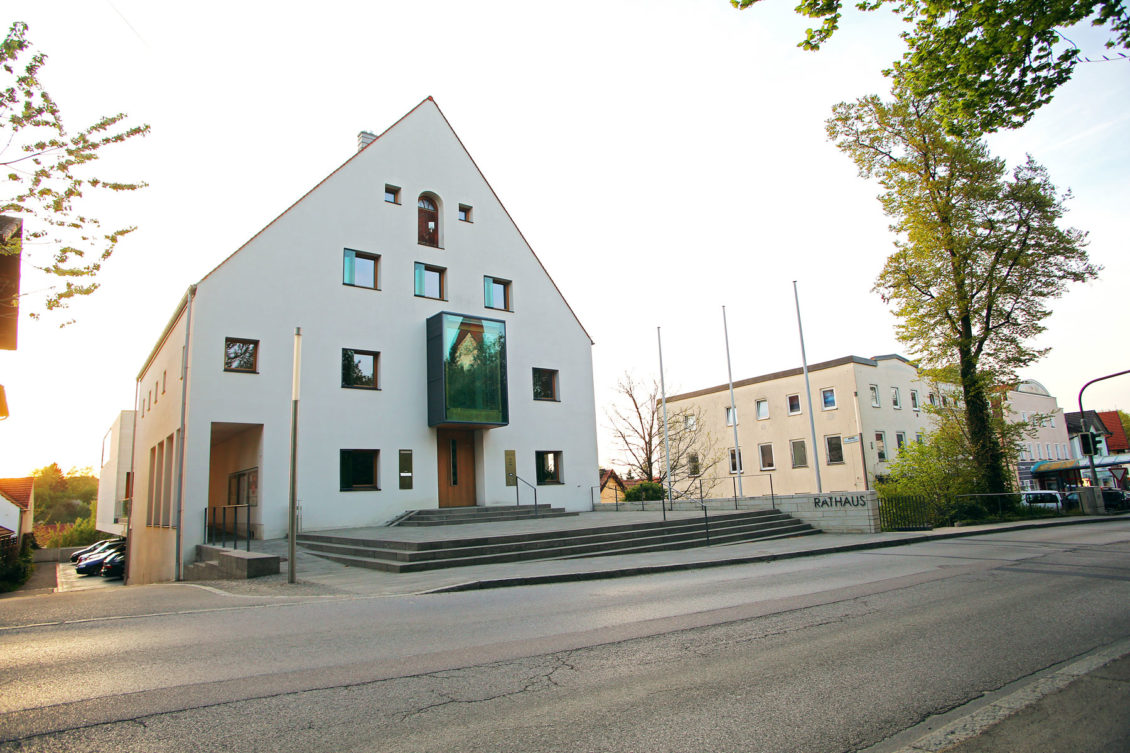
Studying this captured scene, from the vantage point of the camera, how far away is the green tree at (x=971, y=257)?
80.0 ft

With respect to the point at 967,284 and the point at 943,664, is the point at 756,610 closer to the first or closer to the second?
the point at 943,664

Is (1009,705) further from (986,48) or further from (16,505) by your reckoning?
(16,505)

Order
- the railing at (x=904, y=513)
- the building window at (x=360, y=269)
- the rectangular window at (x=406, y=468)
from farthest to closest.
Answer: the building window at (x=360, y=269) → the rectangular window at (x=406, y=468) → the railing at (x=904, y=513)

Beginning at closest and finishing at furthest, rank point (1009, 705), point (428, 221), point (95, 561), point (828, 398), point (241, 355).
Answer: point (1009, 705) → point (241, 355) → point (428, 221) → point (95, 561) → point (828, 398)

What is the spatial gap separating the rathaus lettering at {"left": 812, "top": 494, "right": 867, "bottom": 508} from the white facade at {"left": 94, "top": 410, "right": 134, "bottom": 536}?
120 ft

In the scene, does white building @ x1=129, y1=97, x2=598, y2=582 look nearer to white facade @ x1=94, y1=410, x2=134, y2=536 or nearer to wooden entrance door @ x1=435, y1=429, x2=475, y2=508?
wooden entrance door @ x1=435, y1=429, x2=475, y2=508

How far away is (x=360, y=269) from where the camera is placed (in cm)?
2367

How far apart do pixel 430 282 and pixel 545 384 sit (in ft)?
20.5

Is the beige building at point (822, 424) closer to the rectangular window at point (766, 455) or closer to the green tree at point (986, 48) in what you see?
the rectangular window at point (766, 455)

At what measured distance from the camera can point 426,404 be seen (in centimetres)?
2380

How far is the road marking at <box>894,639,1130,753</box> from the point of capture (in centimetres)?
377

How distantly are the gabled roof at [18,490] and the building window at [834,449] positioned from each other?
50.9 m

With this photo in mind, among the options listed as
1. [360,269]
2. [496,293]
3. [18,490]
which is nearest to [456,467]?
[496,293]

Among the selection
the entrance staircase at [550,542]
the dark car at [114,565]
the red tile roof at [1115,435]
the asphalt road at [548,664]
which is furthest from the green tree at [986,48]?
the red tile roof at [1115,435]
